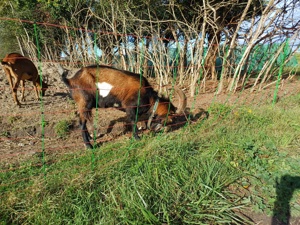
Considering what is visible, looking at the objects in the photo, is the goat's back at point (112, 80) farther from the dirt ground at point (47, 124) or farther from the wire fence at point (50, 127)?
the dirt ground at point (47, 124)

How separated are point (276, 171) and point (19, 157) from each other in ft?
14.1

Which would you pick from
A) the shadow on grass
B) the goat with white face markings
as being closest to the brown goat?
→ the goat with white face markings

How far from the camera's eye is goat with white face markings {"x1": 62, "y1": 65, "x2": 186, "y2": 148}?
13.5 ft

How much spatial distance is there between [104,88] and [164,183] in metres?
2.37

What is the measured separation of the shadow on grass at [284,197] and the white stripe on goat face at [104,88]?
3318mm

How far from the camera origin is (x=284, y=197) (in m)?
2.72

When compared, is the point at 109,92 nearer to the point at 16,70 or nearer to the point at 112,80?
the point at 112,80

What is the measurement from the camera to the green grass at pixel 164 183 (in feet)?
7.28

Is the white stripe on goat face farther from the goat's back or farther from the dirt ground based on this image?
the dirt ground

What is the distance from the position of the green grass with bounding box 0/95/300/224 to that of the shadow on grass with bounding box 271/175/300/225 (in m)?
0.01

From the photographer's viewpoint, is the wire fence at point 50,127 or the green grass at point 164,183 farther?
the wire fence at point 50,127

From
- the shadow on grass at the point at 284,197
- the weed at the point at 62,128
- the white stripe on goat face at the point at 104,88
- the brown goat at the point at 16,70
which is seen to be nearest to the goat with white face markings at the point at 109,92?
the white stripe on goat face at the point at 104,88

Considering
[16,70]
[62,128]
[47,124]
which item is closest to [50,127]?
[47,124]

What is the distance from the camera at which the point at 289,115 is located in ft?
17.3
